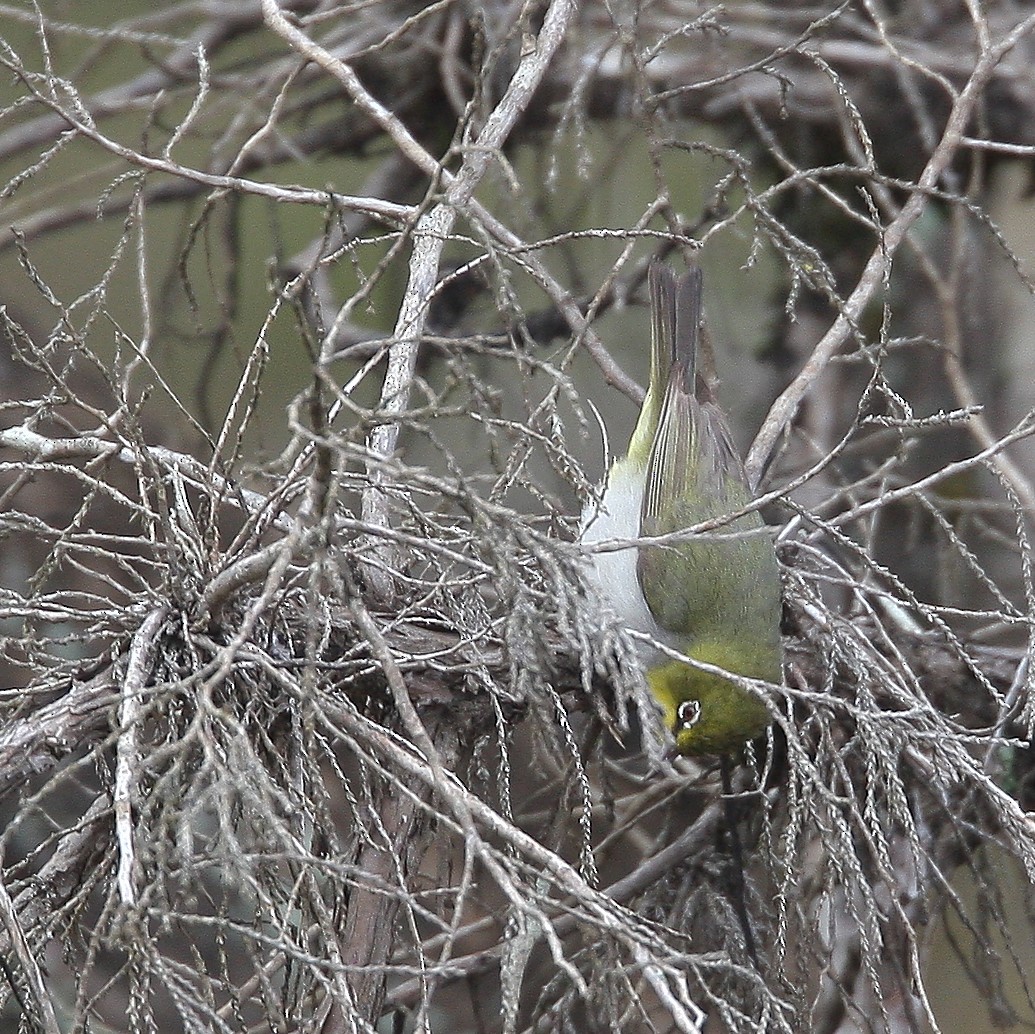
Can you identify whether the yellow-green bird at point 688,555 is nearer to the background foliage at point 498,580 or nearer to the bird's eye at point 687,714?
the bird's eye at point 687,714

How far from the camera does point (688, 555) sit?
132 inches

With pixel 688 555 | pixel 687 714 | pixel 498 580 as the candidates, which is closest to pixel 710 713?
pixel 687 714

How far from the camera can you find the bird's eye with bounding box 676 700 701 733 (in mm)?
2949

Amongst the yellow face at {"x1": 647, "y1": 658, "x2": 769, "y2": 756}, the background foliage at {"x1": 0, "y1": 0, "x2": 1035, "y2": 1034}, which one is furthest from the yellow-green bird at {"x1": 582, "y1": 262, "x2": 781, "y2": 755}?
the background foliage at {"x1": 0, "y1": 0, "x2": 1035, "y2": 1034}

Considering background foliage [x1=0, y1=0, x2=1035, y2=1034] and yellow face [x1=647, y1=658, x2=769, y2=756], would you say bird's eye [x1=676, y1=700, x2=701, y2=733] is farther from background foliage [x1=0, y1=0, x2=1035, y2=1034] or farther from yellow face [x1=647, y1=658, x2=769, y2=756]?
background foliage [x1=0, y1=0, x2=1035, y2=1034]

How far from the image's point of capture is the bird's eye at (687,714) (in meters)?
2.95

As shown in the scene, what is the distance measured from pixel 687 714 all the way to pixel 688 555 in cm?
50

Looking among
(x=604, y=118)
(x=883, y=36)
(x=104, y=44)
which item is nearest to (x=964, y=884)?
(x=604, y=118)

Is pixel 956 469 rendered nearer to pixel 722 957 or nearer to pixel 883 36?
pixel 722 957

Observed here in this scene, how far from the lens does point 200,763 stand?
69.7 inches

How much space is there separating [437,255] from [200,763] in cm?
109

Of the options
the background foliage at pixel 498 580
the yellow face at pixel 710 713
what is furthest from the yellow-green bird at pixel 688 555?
the background foliage at pixel 498 580

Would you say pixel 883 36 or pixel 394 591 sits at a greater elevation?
pixel 883 36

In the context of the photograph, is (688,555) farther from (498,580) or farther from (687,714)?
(498,580)
